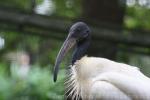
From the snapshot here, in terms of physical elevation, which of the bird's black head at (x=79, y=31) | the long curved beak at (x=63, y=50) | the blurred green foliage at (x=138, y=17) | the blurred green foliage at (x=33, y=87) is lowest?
the blurred green foliage at (x=33, y=87)

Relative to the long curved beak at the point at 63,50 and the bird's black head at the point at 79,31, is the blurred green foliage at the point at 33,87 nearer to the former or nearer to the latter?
the bird's black head at the point at 79,31

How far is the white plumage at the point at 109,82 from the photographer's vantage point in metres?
6.28

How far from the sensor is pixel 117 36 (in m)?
9.48

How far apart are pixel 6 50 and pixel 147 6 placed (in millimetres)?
3136

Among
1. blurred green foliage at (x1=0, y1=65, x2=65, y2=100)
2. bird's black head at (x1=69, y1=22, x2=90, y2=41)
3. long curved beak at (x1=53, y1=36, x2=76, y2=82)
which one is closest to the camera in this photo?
long curved beak at (x1=53, y1=36, x2=76, y2=82)

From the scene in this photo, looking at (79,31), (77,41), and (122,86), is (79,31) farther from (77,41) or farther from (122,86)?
(122,86)

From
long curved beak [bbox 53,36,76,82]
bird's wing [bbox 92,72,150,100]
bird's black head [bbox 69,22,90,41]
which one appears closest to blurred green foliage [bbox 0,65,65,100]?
A: bird's black head [bbox 69,22,90,41]

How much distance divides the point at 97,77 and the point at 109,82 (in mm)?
201

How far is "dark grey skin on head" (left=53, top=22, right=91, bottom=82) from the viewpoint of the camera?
267 inches

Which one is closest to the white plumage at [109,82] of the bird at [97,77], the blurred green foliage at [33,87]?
the bird at [97,77]

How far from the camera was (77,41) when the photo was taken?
23.3ft

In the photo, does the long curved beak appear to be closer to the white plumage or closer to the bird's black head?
the bird's black head

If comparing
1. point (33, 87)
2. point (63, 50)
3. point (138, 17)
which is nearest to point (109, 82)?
point (63, 50)

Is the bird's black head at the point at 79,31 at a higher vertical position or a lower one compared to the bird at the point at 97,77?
higher
